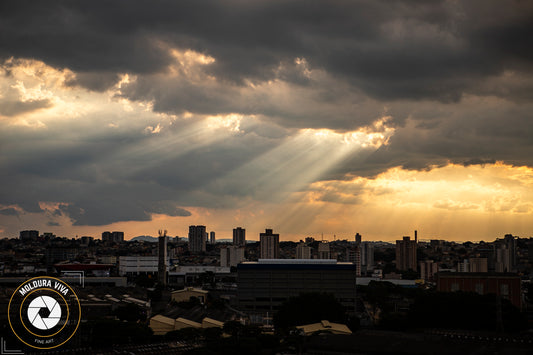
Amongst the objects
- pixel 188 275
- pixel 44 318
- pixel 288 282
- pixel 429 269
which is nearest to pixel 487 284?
pixel 288 282

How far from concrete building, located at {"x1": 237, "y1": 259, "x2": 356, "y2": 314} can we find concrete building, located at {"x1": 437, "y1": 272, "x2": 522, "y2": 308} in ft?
43.1

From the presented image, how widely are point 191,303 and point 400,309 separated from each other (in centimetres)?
3153

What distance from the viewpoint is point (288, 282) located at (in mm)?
83500

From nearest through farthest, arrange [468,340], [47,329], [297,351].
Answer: [47,329] < [297,351] < [468,340]

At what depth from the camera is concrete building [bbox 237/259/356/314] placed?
272 feet

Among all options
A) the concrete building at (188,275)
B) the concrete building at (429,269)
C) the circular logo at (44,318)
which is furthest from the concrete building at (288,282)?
the concrete building at (429,269)

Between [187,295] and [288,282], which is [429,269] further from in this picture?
[288,282]

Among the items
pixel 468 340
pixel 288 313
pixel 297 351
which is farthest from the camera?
pixel 288 313

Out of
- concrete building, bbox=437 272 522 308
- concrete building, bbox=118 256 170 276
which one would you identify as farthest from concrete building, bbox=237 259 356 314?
Answer: concrete building, bbox=118 256 170 276

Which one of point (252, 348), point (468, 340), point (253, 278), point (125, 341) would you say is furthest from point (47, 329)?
point (253, 278)

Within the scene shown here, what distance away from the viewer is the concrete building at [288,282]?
82.8 metres

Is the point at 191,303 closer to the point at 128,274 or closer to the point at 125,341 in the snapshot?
the point at 125,341

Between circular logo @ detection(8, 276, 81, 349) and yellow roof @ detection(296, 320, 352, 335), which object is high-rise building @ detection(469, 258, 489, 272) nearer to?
yellow roof @ detection(296, 320, 352, 335)

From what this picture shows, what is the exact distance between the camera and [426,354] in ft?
121
